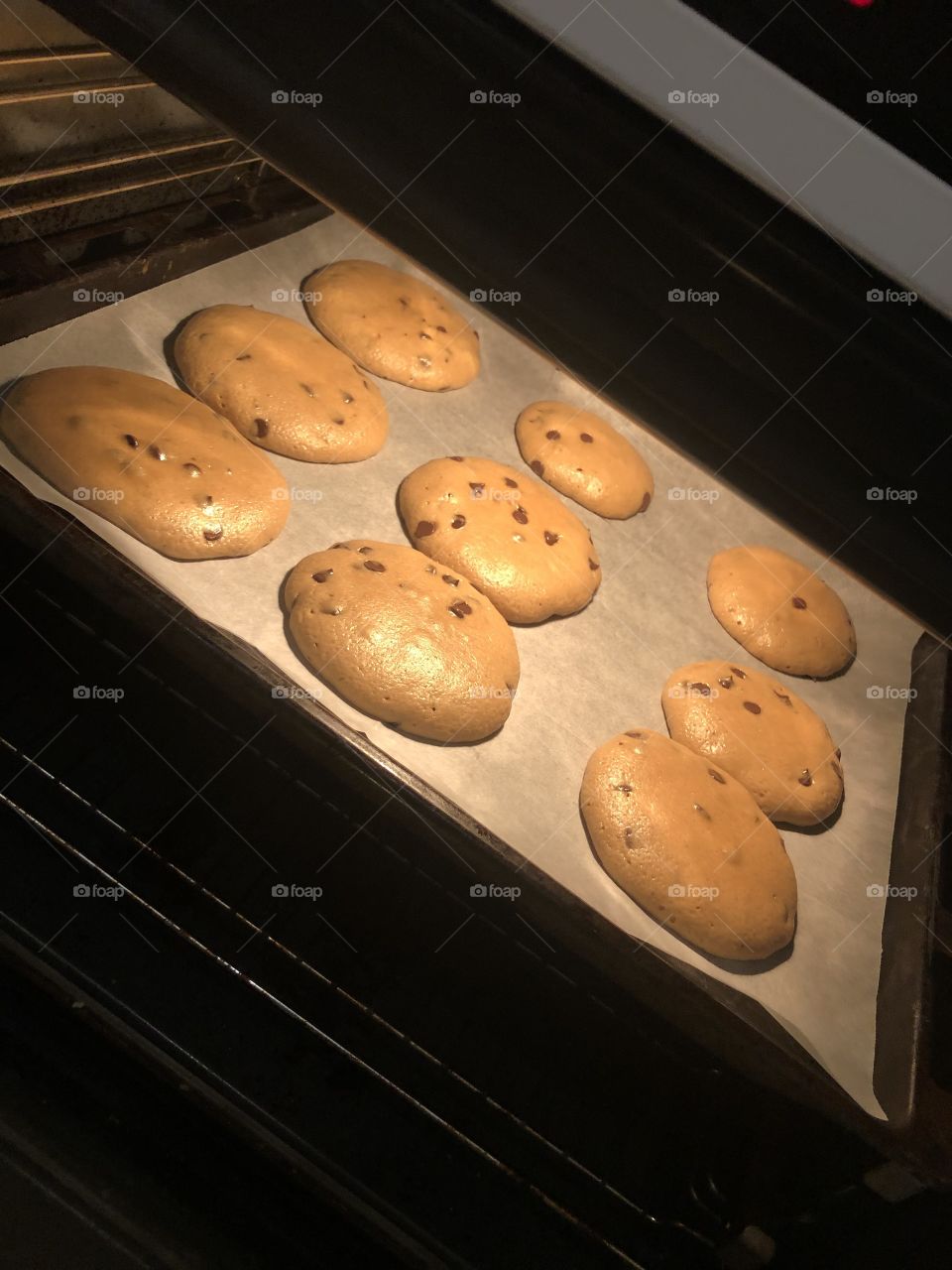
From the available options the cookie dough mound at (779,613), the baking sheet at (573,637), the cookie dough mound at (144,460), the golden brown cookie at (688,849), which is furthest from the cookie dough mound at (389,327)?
the golden brown cookie at (688,849)

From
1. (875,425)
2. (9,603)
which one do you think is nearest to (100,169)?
(9,603)

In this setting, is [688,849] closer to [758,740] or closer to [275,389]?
[758,740]

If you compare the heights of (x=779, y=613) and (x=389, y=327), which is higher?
(x=779, y=613)

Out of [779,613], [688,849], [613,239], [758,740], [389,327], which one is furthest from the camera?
[389,327]

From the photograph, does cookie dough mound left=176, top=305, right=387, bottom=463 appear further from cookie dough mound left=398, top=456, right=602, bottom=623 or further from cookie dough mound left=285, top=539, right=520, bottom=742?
cookie dough mound left=285, top=539, right=520, bottom=742

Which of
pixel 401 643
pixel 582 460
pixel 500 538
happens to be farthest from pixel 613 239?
pixel 582 460

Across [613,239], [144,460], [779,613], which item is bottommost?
[144,460]
